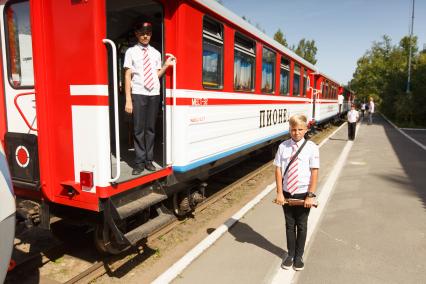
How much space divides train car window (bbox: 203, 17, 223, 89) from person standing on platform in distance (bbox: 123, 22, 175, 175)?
0.88 meters

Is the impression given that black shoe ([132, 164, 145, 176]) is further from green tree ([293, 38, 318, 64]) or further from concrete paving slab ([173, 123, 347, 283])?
green tree ([293, 38, 318, 64])

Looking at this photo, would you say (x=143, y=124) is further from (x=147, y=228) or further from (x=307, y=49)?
(x=307, y=49)

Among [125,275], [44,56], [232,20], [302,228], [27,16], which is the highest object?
[232,20]

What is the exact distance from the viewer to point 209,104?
16.8 ft

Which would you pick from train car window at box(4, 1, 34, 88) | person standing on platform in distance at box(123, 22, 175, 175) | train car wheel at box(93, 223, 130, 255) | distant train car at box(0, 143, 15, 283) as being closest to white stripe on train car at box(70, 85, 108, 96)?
person standing on platform in distance at box(123, 22, 175, 175)

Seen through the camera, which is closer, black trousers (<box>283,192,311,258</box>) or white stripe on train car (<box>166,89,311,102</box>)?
black trousers (<box>283,192,311,258</box>)

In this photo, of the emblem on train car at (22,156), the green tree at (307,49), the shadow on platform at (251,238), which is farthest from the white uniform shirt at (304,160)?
the green tree at (307,49)

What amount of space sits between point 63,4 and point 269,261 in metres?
3.53

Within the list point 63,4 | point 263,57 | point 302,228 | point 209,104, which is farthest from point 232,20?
point 302,228

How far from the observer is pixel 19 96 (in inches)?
152

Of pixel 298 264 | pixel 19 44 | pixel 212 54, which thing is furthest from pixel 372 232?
pixel 19 44

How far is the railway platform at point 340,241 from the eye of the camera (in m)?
3.89

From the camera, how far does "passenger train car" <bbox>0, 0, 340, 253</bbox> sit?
346 cm

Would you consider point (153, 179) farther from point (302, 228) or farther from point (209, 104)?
Answer: point (302, 228)
